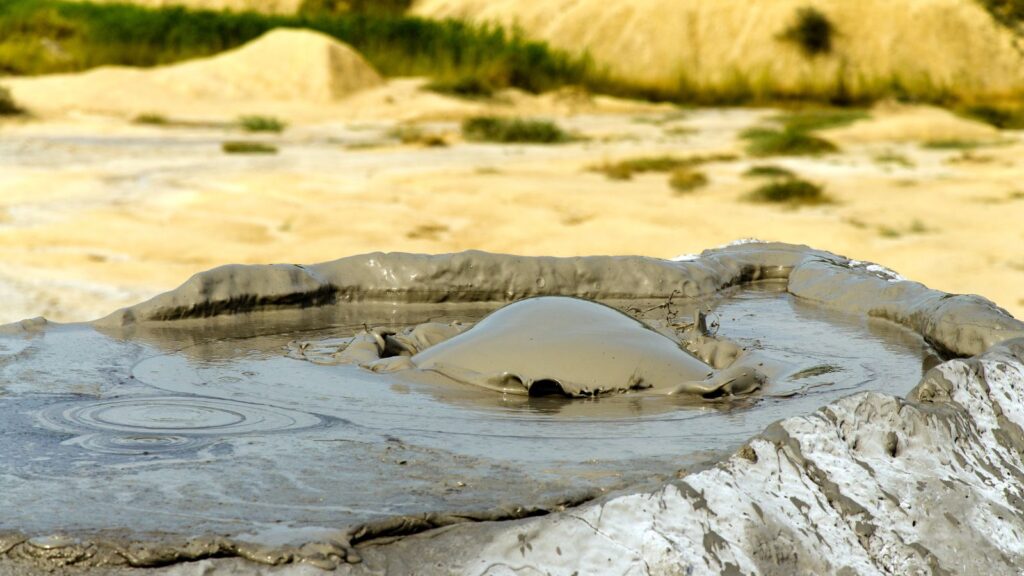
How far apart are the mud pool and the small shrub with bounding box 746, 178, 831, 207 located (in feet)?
19.7

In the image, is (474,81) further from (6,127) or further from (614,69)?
(6,127)

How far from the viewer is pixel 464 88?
792 inches

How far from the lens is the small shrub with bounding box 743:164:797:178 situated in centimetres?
1186

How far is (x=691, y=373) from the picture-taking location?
3.83 m

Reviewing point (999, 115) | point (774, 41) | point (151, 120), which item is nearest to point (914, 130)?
point (999, 115)

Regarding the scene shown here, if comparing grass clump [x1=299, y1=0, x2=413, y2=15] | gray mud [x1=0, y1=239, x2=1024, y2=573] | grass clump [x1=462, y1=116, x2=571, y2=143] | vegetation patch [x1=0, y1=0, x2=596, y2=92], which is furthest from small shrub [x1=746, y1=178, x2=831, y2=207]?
grass clump [x1=299, y1=0, x2=413, y2=15]

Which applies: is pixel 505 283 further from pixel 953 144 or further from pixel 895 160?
pixel 953 144

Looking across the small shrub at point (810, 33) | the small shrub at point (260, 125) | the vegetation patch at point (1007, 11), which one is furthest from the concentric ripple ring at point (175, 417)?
the small shrub at point (810, 33)

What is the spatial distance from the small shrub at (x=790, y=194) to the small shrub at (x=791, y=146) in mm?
2832

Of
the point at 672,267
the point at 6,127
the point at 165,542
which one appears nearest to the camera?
the point at 165,542

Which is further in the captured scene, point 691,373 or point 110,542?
point 691,373

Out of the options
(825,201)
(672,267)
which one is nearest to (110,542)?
(672,267)

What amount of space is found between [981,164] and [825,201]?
2.89m

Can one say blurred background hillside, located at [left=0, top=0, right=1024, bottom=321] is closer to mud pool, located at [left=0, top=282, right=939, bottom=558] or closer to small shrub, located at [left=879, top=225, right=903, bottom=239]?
small shrub, located at [left=879, top=225, right=903, bottom=239]
